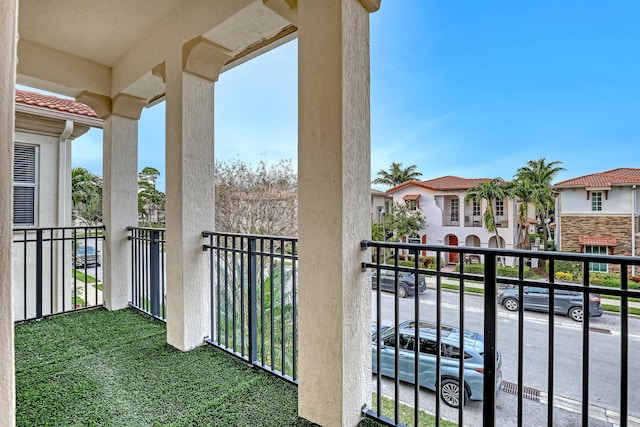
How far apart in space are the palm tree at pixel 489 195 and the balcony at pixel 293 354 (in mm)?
596

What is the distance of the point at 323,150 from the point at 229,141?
25.4 ft

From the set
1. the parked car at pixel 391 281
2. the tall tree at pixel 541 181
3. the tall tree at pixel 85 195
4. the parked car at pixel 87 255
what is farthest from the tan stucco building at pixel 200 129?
the tall tree at pixel 85 195

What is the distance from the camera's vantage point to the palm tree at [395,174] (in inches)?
179

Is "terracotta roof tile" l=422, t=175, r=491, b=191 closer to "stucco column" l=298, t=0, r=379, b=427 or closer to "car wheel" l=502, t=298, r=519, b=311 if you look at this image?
"car wheel" l=502, t=298, r=519, b=311

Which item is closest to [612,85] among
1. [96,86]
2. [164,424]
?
[164,424]

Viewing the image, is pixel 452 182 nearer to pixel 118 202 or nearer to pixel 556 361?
pixel 556 361

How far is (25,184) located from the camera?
4.91 m

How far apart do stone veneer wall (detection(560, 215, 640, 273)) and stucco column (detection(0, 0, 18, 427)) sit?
2046 millimetres

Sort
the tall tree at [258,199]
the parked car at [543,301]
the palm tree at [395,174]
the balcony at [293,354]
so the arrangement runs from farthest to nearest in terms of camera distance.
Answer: the tall tree at [258,199] → the palm tree at [395,174] → the parked car at [543,301] → the balcony at [293,354]

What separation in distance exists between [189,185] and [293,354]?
165 cm

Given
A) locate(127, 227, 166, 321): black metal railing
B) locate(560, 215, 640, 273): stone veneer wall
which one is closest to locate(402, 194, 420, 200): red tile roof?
locate(560, 215, 640, 273): stone veneer wall

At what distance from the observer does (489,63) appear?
4.41 m

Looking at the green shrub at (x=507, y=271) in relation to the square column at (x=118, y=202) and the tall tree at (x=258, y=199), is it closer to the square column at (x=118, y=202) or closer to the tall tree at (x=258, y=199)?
the square column at (x=118, y=202)

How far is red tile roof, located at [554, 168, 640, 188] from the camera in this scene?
6.55 feet
